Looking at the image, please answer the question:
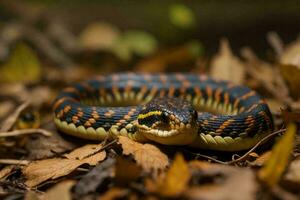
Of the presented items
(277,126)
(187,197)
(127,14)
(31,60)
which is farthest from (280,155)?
(127,14)

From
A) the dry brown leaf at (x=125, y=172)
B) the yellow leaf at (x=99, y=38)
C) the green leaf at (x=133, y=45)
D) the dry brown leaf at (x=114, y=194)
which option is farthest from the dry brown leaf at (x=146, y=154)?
the yellow leaf at (x=99, y=38)

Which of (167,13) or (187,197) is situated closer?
(187,197)

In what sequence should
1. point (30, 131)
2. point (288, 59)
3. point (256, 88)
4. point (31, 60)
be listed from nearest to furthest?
point (30, 131), point (288, 59), point (256, 88), point (31, 60)

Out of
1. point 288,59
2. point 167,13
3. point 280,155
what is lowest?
point 280,155

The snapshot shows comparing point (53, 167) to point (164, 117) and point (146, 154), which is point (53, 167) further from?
point (164, 117)

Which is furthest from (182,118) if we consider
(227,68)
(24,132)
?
(227,68)

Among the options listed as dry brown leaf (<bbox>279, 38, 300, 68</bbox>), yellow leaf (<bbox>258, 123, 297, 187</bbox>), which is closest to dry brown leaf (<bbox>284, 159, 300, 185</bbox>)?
yellow leaf (<bbox>258, 123, 297, 187</bbox>)

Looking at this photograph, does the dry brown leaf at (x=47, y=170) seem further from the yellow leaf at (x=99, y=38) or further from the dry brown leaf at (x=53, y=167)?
the yellow leaf at (x=99, y=38)

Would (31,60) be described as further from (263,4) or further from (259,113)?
(263,4)
